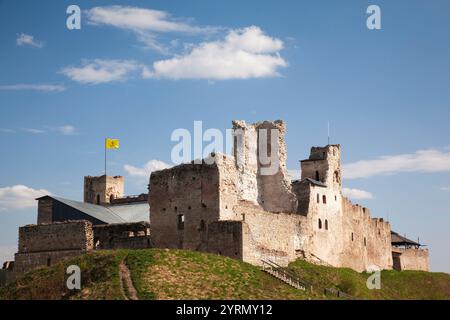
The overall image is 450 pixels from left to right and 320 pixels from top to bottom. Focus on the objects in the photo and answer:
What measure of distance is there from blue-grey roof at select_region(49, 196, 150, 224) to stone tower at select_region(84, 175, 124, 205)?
13.6m

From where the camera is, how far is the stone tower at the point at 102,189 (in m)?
91.1

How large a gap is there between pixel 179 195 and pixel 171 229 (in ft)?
8.26

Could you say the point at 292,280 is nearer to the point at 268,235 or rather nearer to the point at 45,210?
the point at 268,235

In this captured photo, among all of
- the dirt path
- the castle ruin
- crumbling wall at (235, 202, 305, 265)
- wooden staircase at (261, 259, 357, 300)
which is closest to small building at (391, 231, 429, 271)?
the castle ruin

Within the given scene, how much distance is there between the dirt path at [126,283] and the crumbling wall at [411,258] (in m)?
45.6

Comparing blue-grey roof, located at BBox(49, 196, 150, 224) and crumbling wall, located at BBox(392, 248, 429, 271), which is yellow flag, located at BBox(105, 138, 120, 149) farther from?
crumbling wall, located at BBox(392, 248, 429, 271)

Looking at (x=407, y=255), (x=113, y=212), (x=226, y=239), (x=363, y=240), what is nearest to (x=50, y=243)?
(x=113, y=212)

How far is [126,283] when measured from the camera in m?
48.4

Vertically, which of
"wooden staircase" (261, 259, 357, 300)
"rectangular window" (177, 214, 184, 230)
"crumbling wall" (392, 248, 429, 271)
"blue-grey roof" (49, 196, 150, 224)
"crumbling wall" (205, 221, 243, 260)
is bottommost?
"wooden staircase" (261, 259, 357, 300)

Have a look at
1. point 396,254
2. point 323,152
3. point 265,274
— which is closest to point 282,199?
point 323,152

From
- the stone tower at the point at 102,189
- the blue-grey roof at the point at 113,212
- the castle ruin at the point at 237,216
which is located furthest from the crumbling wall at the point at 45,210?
the stone tower at the point at 102,189

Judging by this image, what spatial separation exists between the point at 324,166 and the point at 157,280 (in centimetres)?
2854

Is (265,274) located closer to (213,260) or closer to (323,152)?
(213,260)

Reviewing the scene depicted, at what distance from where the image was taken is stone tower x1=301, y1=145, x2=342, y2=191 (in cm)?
7300
